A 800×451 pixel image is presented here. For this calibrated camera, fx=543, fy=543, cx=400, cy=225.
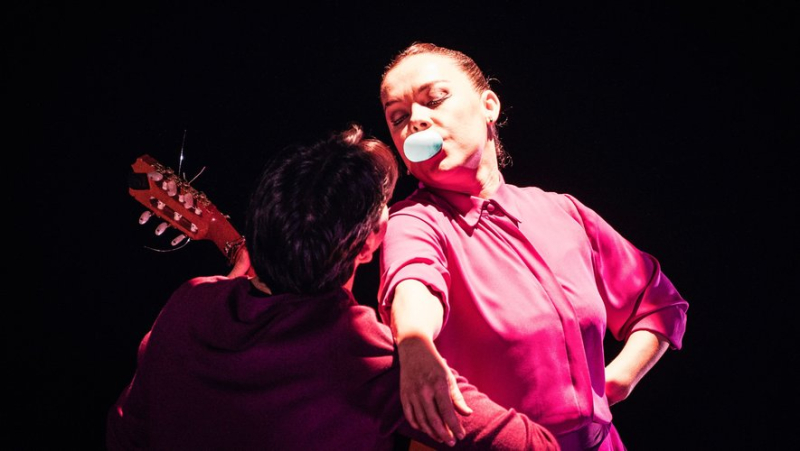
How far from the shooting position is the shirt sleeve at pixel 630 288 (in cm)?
112

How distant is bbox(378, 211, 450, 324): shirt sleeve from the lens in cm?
83

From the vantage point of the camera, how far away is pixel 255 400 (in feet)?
2.59

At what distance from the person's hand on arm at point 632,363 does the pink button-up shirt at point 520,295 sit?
0.02 m

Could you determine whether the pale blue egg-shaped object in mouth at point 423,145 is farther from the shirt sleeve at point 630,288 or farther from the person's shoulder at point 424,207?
the shirt sleeve at point 630,288

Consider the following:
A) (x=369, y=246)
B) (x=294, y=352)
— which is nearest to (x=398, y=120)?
(x=369, y=246)

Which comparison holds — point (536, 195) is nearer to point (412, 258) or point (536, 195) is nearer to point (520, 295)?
point (520, 295)

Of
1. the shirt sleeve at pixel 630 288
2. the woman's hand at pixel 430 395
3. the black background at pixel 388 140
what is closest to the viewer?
the woman's hand at pixel 430 395

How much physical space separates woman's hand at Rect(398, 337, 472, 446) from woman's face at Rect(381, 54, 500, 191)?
44cm

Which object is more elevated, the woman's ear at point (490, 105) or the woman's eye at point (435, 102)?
the woman's eye at point (435, 102)

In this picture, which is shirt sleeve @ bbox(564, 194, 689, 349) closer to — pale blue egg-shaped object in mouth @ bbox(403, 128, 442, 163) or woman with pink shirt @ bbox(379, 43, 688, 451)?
woman with pink shirt @ bbox(379, 43, 688, 451)

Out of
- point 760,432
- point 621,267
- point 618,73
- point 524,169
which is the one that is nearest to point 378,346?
point 621,267

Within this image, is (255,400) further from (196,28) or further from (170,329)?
(196,28)

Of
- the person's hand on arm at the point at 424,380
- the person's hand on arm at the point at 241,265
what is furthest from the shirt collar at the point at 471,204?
the person's hand on arm at the point at 241,265

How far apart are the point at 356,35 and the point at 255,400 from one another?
1.13m
